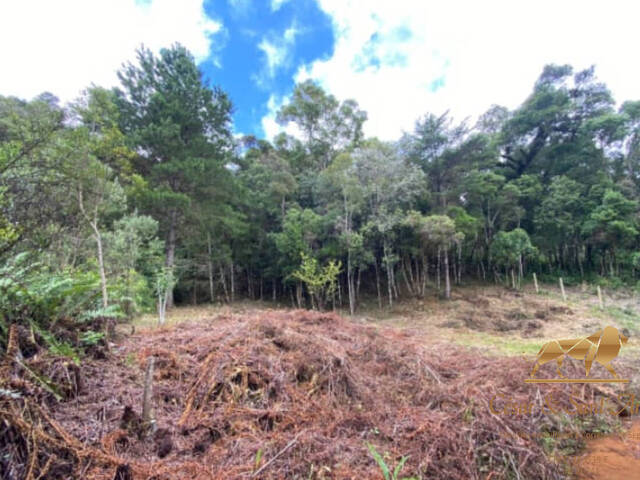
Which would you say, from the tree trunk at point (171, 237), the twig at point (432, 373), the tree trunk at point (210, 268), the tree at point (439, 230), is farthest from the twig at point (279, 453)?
the tree trunk at point (210, 268)

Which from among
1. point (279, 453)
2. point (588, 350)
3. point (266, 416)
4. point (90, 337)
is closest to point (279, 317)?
point (266, 416)

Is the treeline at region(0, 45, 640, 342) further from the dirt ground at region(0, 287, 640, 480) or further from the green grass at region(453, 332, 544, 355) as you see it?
the green grass at region(453, 332, 544, 355)

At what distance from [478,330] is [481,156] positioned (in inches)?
425

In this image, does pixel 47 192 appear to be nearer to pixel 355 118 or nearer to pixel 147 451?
pixel 147 451

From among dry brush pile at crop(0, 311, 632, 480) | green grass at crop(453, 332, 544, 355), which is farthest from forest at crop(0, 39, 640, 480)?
green grass at crop(453, 332, 544, 355)

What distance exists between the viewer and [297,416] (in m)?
2.54

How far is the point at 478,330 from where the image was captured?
29.3ft

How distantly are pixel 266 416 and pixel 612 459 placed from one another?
3083mm

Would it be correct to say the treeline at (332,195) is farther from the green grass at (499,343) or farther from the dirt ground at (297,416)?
the green grass at (499,343)

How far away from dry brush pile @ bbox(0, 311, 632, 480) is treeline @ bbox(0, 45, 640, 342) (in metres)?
2.81

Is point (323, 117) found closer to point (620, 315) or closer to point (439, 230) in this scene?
point (439, 230)

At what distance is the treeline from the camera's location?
7801 mm

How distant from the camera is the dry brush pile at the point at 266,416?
1785mm

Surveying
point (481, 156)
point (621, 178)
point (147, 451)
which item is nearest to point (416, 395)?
point (147, 451)
